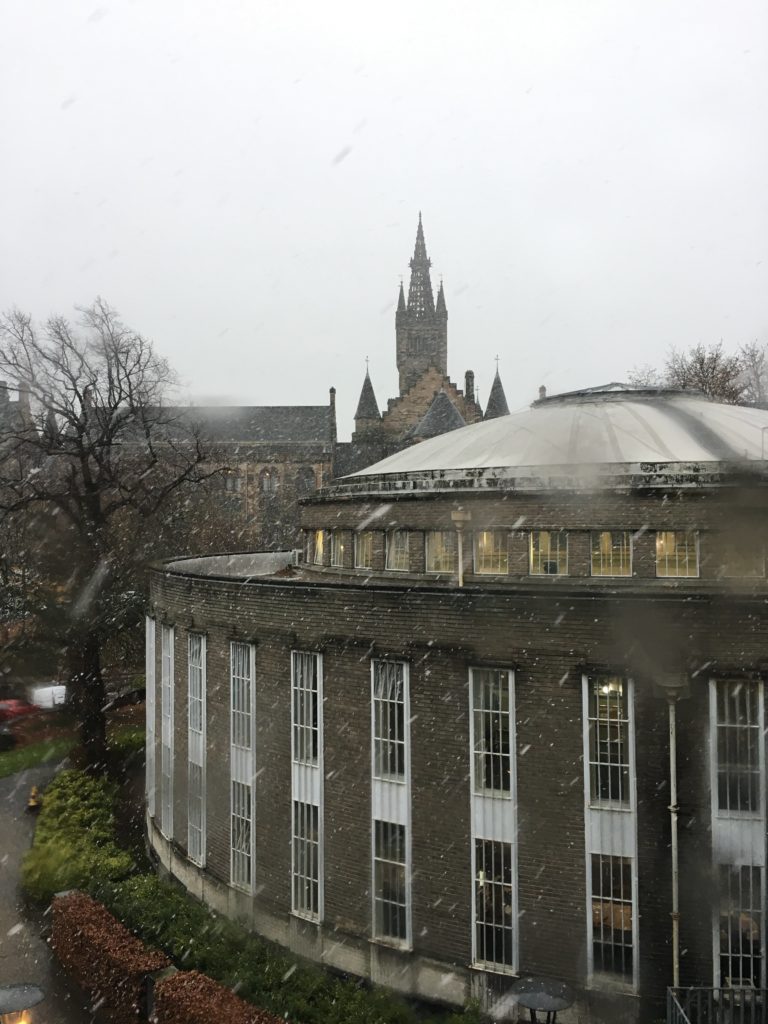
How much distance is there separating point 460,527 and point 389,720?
18.9 feet

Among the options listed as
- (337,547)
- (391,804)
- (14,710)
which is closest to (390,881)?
(391,804)

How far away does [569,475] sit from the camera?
63.2 ft

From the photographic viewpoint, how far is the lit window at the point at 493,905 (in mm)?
13695

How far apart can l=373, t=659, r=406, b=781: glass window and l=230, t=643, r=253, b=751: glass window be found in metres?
3.36

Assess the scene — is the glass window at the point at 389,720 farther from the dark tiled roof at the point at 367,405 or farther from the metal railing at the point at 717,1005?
the dark tiled roof at the point at 367,405

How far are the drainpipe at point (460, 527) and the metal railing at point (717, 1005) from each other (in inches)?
354

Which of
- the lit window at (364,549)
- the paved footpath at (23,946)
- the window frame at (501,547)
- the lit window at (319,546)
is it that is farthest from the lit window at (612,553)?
the paved footpath at (23,946)

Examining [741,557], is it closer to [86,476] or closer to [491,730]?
[491,730]

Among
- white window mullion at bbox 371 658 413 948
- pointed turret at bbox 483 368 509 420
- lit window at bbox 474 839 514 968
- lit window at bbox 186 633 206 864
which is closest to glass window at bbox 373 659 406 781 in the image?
white window mullion at bbox 371 658 413 948

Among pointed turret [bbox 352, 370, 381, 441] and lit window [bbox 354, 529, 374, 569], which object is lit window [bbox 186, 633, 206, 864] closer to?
lit window [bbox 354, 529, 374, 569]

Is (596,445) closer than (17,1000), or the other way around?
(17,1000)

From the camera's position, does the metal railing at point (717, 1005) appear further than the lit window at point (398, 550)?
No

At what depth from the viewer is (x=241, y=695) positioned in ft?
57.2

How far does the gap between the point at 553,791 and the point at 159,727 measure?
42.0ft
